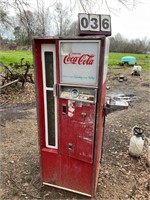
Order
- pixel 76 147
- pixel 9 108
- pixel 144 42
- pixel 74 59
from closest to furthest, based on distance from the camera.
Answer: pixel 74 59 < pixel 76 147 < pixel 9 108 < pixel 144 42

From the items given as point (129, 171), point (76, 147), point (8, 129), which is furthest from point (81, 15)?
point (8, 129)

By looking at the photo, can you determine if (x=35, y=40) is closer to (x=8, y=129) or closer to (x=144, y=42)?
(x=8, y=129)

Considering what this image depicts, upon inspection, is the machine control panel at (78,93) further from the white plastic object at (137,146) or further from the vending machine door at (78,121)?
the white plastic object at (137,146)

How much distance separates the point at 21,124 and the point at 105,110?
3067mm

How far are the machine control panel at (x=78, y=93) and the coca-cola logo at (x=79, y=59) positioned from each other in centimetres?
29

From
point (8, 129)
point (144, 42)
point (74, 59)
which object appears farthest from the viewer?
point (144, 42)

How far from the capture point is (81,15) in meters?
2.52

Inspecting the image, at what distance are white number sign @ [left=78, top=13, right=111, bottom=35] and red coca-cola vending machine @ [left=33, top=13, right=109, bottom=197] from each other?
204 millimetres

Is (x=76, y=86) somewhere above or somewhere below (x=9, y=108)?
above

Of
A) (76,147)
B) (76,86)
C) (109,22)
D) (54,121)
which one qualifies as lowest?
(76,147)

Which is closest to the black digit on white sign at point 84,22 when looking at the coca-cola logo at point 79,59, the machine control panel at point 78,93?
the coca-cola logo at point 79,59

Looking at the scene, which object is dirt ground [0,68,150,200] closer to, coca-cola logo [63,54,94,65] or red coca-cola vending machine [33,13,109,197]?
red coca-cola vending machine [33,13,109,197]

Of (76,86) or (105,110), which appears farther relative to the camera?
(105,110)

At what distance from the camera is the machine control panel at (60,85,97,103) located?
2.53m
